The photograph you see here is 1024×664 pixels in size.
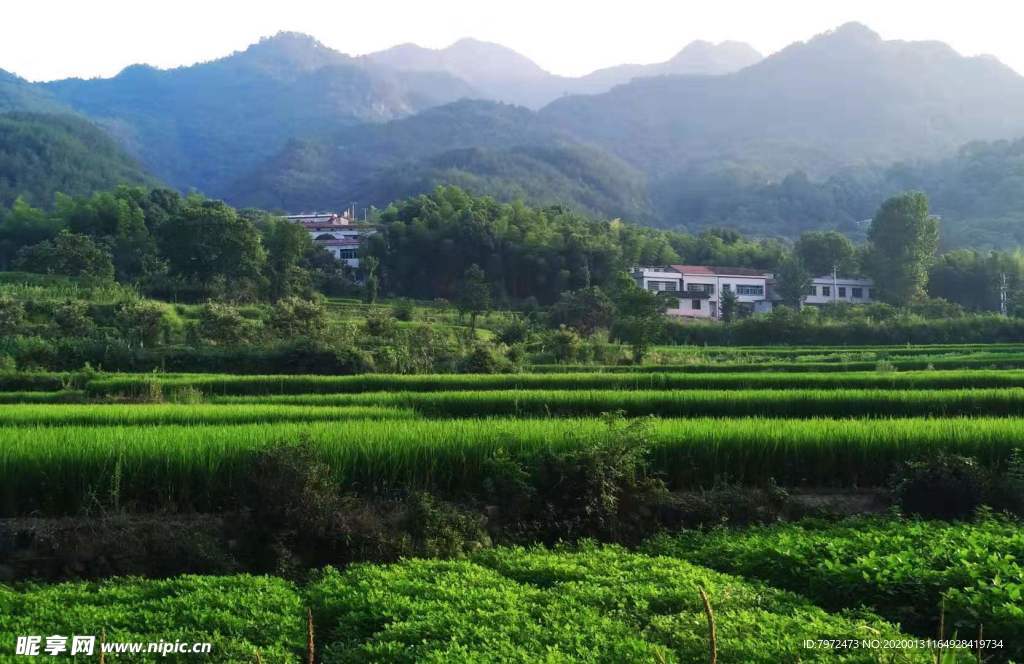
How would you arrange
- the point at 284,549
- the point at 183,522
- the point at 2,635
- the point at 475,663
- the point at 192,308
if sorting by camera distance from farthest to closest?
1. the point at 192,308
2. the point at 183,522
3. the point at 284,549
4. the point at 2,635
5. the point at 475,663

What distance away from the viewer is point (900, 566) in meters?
6.30

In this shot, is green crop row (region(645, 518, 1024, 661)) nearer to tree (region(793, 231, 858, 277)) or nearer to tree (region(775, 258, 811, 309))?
tree (region(775, 258, 811, 309))

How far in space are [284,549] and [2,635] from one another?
8.74ft

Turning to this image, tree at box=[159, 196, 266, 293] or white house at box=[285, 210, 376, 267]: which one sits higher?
white house at box=[285, 210, 376, 267]

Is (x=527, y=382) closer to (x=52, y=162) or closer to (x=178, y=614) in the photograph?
(x=178, y=614)

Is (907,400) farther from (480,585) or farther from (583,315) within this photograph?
(583,315)

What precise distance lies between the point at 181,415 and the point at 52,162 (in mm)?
97688

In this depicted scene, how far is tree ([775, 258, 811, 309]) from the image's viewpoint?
196 feet

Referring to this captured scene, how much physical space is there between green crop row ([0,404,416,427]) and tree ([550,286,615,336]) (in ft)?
89.7

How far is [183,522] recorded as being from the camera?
810 centimetres

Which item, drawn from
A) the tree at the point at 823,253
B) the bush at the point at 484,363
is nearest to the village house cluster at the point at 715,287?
the tree at the point at 823,253

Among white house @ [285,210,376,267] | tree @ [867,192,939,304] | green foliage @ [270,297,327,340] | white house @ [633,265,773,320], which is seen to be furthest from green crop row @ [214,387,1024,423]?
tree @ [867,192,939,304]

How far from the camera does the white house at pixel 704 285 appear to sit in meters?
59.0

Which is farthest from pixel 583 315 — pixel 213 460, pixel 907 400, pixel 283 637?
pixel 283 637
